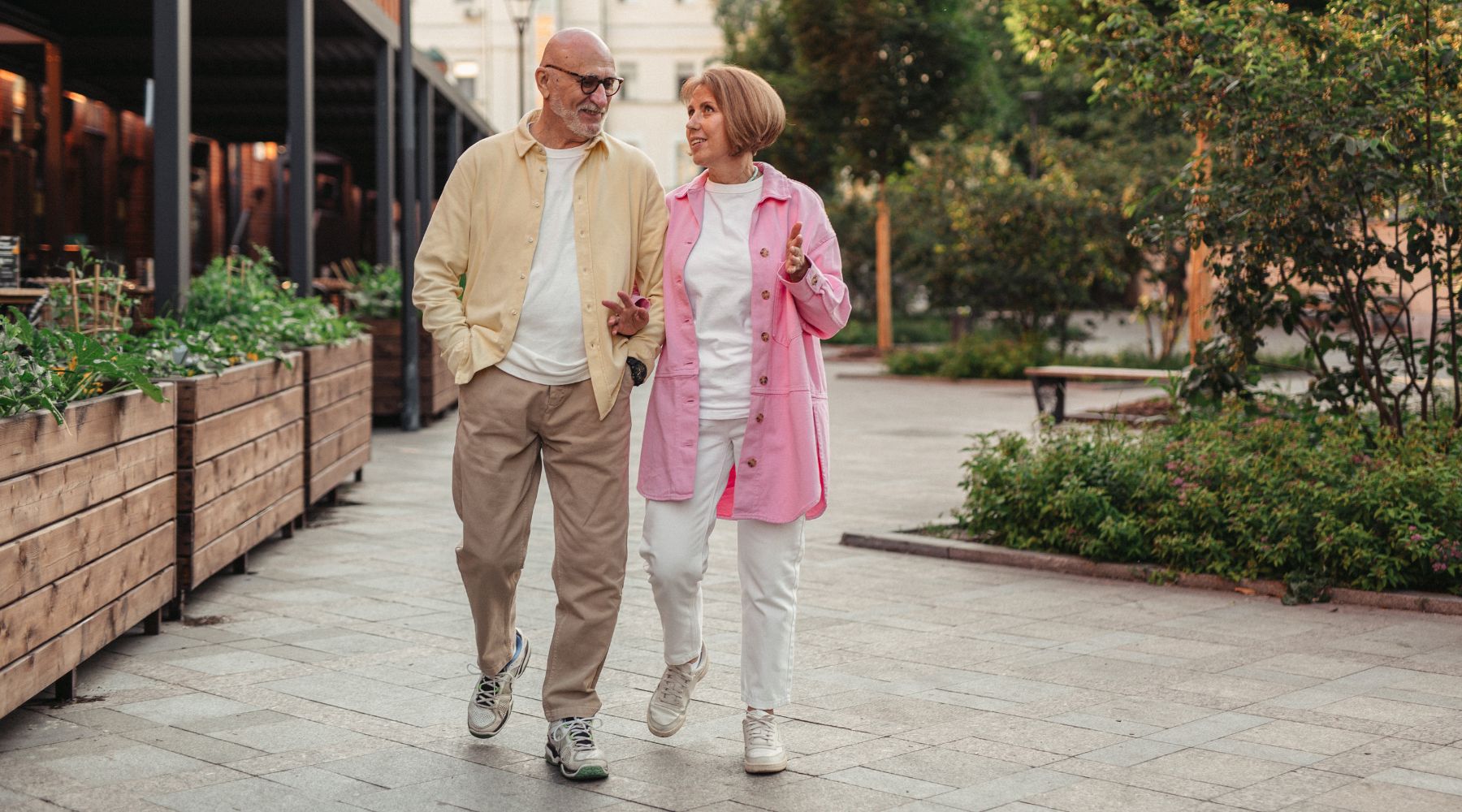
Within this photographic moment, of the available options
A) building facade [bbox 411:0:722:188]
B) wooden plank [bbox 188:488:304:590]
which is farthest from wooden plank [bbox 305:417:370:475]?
building facade [bbox 411:0:722:188]

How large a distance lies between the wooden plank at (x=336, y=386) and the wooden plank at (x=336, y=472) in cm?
36

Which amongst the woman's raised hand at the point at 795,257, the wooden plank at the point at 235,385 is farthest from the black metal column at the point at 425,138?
the woman's raised hand at the point at 795,257

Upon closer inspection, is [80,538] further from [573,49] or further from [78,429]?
[573,49]

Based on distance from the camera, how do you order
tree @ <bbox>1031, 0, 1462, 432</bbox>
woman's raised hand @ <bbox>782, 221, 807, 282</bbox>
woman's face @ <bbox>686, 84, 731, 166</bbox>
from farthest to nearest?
tree @ <bbox>1031, 0, 1462, 432</bbox> < woman's face @ <bbox>686, 84, 731, 166</bbox> < woman's raised hand @ <bbox>782, 221, 807, 282</bbox>

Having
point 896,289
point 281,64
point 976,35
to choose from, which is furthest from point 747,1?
point 281,64

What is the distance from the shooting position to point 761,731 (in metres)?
4.38

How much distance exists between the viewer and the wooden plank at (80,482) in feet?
15.0

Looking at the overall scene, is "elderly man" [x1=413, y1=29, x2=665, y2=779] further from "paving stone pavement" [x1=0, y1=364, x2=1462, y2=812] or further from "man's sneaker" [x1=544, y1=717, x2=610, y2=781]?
"paving stone pavement" [x1=0, y1=364, x2=1462, y2=812]

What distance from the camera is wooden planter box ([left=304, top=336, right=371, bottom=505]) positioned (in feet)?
29.2

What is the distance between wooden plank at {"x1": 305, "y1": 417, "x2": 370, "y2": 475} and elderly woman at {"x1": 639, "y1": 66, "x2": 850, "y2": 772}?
4878mm

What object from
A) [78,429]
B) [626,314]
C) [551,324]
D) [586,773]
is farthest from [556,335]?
[78,429]

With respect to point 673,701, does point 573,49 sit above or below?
above

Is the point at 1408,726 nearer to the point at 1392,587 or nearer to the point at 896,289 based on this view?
the point at 1392,587

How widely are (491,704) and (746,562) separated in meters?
0.80
